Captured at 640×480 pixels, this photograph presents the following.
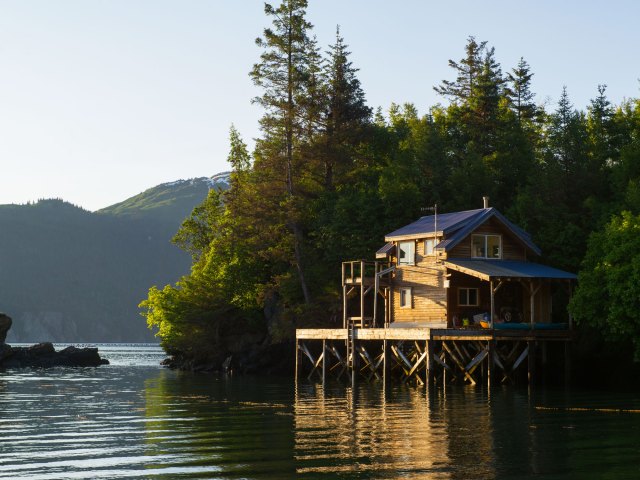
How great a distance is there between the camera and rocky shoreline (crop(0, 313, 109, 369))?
3521 inches

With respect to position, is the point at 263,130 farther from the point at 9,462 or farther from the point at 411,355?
the point at 9,462

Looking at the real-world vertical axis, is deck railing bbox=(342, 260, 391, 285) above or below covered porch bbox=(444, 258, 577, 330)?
above

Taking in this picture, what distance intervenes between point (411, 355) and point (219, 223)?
24.7 m

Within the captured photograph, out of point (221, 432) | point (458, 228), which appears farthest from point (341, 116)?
point (221, 432)

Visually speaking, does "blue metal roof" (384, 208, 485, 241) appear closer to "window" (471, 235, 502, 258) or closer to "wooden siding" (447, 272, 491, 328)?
"window" (471, 235, 502, 258)

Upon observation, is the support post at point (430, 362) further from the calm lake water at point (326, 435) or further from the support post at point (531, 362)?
the support post at point (531, 362)

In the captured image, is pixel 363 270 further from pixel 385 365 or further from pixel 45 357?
pixel 45 357

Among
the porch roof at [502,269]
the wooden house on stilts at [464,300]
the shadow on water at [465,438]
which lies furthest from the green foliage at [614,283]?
the shadow on water at [465,438]

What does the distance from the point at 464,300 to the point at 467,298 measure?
193 millimetres

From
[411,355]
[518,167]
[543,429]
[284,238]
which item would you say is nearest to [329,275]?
[284,238]

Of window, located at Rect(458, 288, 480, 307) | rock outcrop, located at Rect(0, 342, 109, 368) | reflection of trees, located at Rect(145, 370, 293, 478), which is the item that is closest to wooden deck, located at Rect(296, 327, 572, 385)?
window, located at Rect(458, 288, 480, 307)

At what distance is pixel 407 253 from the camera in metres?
54.4

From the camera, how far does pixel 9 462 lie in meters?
22.3

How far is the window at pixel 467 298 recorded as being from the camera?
168 feet
